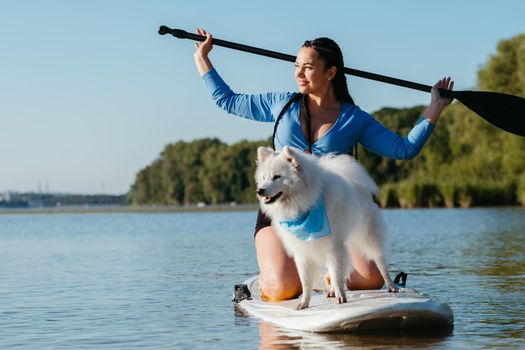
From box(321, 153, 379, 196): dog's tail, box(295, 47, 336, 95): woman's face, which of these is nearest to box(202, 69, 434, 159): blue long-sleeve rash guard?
box(295, 47, 336, 95): woman's face

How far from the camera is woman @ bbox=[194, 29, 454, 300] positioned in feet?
21.2

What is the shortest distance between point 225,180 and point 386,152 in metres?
86.5

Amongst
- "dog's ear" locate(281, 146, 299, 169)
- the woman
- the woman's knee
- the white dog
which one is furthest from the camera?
the woman's knee

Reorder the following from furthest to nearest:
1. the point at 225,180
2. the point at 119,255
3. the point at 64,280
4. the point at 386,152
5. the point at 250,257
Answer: the point at 225,180, the point at 119,255, the point at 250,257, the point at 64,280, the point at 386,152

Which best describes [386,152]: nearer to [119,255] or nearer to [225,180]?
[119,255]

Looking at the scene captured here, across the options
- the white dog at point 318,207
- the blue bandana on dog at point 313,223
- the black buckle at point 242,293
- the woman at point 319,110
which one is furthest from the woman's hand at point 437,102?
the black buckle at point 242,293

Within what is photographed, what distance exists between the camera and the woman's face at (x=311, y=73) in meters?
6.50

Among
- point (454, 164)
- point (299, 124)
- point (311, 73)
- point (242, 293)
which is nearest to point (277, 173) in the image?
point (299, 124)

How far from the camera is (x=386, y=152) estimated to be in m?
6.50

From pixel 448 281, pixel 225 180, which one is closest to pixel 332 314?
pixel 448 281

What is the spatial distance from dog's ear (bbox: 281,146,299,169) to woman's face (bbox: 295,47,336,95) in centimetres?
103

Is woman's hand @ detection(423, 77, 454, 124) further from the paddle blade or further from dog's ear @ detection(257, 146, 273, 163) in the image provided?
dog's ear @ detection(257, 146, 273, 163)

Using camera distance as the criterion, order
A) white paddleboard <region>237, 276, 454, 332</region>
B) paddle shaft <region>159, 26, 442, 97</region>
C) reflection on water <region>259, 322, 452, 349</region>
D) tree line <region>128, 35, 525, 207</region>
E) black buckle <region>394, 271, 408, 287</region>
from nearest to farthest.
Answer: reflection on water <region>259, 322, 452, 349</region> < white paddleboard <region>237, 276, 454, 332</region> < paddle shaft <region>159, 26, 442, 97</region> < black buckle <region>394, 271, 408, 287</region> < tree line <region>128, 35, 525, 207</region>

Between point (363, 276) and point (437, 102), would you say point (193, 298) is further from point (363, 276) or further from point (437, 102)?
point (437, 102)
